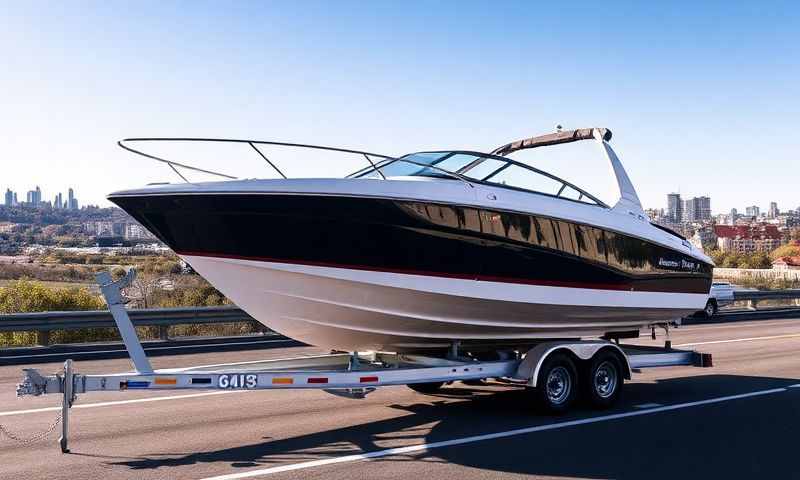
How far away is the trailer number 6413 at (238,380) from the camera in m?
6.71

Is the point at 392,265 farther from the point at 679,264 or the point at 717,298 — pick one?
the point at 717,298

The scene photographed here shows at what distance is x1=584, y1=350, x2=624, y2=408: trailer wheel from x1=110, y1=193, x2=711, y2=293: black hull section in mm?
894

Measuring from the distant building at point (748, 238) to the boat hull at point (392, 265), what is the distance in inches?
7153

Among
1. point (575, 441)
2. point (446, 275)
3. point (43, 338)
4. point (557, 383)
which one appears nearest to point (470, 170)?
point (446, 275)

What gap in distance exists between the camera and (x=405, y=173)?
8.14 m

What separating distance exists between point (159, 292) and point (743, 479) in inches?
742

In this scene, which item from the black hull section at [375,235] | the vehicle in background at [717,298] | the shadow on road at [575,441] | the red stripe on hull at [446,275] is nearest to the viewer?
the shadow on road at [575,441]

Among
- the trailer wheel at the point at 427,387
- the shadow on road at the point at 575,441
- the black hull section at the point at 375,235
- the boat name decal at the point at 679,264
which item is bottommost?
the shadow on road at the point at 575,441

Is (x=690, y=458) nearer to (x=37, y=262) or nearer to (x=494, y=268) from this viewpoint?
(x=494, y=268)

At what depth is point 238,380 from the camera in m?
6.79

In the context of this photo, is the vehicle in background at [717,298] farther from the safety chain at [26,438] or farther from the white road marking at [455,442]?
the safety chain at [26,438]

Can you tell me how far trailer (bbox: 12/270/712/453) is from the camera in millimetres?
6430

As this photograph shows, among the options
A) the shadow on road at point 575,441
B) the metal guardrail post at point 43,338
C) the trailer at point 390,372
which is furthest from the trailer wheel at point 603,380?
the metal guardrail post at point 43,338

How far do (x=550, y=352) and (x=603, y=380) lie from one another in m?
1.02
